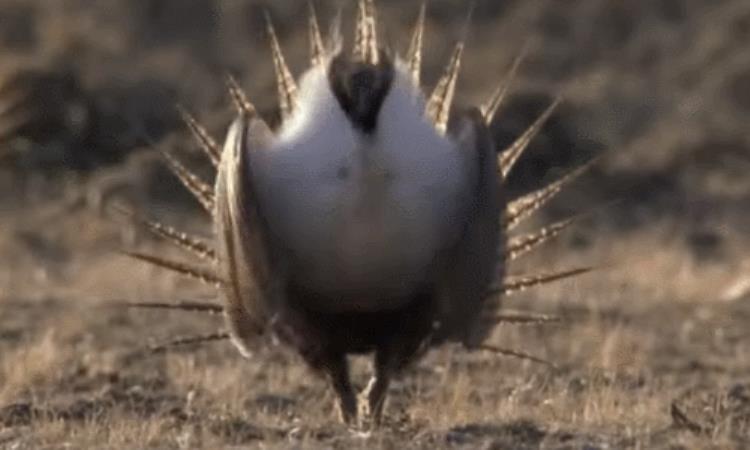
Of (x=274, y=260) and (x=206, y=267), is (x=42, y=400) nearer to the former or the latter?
(x=206, y=267)

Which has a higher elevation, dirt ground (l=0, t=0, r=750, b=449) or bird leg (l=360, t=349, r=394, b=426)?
dirt ground (l=0, t=0, r=750, b=449)

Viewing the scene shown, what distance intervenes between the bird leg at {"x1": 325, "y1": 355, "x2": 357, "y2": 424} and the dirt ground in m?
0.08

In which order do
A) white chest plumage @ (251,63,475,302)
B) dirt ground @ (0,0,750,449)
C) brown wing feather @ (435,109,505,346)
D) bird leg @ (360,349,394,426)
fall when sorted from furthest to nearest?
dirt ground @ (0,0,750,449)
bird leg @ (360,349,394,426)
brown wing feather @ (435,109,505,346)
white chest plumage @ (251,63,475,302)

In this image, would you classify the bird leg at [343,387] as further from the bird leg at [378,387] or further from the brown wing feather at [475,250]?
the brown wing feather at [475,250]

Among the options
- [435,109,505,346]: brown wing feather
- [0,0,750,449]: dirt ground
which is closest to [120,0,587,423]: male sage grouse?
[435,109,505,346]: brown wing feather

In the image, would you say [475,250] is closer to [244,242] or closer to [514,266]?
[244,242]

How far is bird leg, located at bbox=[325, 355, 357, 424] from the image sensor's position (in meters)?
5.18

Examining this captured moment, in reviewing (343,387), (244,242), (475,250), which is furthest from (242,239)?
(343,387)

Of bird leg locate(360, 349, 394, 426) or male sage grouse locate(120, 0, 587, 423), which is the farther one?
bird leg locate(360, 349, 394, 426)

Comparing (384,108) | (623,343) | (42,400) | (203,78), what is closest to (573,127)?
(203,78)

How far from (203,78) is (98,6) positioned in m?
2.34

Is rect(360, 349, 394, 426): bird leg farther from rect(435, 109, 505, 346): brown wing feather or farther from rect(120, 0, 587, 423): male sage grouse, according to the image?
rect(435, 109, 505, 346): brown wing feather

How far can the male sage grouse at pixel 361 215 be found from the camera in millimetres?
4676

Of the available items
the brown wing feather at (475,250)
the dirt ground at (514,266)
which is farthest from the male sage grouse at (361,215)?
the dirt ground at (514,266)
